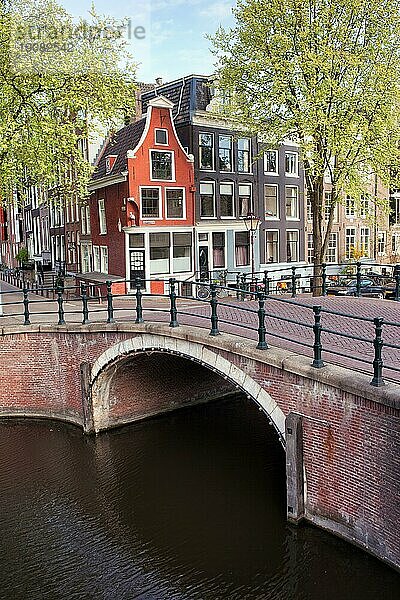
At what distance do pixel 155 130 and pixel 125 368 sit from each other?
1178 cm

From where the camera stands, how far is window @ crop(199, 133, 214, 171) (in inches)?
914

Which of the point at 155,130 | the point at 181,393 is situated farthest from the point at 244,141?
the point at 181,393

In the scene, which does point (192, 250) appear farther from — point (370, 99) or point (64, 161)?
point (370, 99)

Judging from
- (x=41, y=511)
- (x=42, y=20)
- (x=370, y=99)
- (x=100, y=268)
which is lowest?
(x=41, y=511)

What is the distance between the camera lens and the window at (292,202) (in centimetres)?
2706

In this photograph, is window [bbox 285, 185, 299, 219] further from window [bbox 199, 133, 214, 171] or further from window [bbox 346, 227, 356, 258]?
window [bbox 346, 227, 356, 258]

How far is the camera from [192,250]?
23141 millimetres

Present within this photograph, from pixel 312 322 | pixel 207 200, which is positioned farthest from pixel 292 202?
pixel 312 322

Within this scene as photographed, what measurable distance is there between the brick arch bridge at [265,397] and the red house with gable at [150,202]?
8.86 metres

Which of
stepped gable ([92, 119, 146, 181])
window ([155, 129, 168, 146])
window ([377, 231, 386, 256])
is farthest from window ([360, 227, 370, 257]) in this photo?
stepped gable ([92, 119, 146, 181])

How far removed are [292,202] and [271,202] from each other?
1.54 meters

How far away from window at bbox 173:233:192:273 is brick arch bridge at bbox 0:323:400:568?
9.53m

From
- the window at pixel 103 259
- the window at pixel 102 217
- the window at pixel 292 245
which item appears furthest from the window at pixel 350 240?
the window at pixel 102 217

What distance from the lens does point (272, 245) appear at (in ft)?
87.4
